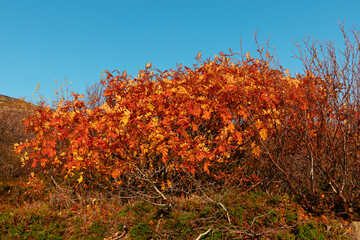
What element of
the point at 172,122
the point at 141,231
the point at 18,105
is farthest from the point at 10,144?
the point at 18,105

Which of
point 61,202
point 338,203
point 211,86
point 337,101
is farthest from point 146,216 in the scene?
point 337,101

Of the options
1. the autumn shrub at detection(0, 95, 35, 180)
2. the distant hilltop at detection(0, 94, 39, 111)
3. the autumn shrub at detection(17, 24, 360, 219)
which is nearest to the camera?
the autumn shrub at detection(17, 24, 360, 219)

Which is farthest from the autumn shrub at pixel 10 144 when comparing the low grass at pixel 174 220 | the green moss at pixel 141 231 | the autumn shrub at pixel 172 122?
the green moss at pixel 141 231

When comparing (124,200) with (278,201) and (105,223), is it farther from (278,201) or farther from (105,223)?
(278,201)

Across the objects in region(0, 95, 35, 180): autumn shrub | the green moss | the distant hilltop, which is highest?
the distant hilltop

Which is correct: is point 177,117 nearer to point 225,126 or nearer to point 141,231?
point 225,126

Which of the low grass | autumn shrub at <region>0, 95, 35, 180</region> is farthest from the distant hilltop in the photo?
the low grass

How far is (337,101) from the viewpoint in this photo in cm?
397

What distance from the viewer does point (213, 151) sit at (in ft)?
14.5

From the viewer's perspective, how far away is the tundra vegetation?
4.12 meters

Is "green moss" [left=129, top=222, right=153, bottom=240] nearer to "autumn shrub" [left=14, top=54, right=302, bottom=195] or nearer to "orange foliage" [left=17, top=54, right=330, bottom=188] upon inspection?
"autumn shrub" [left=14, top=54, right=302, bottom=195]

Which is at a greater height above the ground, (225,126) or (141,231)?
(225,126)

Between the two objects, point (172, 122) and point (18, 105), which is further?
point (18, 105)

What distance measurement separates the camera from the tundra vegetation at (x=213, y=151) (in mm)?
4125
